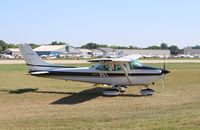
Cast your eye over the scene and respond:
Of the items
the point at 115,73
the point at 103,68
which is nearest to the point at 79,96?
the point at 103,68

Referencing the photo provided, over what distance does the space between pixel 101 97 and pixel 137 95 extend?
6.48 ft

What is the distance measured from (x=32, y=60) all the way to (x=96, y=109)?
28.4ft

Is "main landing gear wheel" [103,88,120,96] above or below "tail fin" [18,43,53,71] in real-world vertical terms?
below

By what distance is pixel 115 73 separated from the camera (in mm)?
20297

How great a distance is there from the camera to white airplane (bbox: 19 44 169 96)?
19641mm

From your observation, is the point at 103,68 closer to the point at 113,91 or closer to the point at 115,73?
the point at 115,73

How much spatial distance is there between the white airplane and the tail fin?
0.17 metres

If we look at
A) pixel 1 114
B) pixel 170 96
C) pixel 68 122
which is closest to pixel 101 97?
pixel 170 96

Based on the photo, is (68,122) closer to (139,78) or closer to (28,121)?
(28,121)

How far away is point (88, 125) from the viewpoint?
10.5 metres

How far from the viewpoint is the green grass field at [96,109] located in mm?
10594

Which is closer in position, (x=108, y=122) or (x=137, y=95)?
(x=108, y=122)

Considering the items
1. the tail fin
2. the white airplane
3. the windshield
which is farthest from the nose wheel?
the tail fin

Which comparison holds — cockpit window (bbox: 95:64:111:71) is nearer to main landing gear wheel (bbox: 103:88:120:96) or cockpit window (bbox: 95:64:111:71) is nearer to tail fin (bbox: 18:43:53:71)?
main landing gear wheel (bbox: 103:88:120:96)
